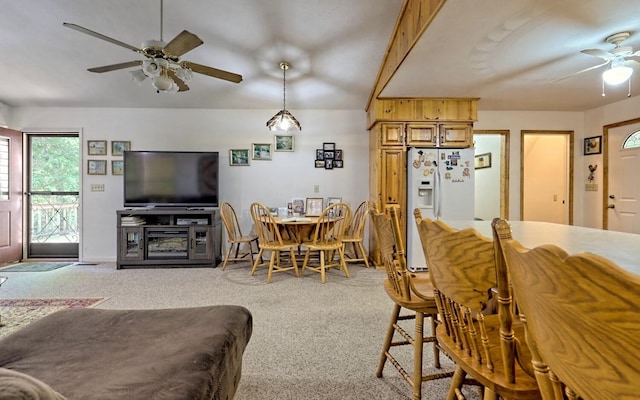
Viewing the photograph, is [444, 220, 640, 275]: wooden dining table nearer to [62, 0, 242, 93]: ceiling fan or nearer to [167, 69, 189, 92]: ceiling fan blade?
[62, 0, 242, 93]: ceiling fan

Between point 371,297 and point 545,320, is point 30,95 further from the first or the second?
point 545,320

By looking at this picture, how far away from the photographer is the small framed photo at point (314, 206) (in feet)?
15.3

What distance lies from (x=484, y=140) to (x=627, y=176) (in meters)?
2.28

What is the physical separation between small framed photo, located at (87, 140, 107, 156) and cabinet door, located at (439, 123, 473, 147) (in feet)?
16.9

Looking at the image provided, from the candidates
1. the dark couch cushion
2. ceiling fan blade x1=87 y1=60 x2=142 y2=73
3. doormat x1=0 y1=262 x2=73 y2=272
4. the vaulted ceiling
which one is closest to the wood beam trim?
the vaulted ceiling

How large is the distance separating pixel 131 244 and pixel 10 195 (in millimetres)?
2053

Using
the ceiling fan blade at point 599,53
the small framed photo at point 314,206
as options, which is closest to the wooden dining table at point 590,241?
the ceiling fan blade at point 599,53

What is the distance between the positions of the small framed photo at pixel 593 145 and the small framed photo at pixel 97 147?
24.8 feet

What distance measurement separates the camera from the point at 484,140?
589 cm

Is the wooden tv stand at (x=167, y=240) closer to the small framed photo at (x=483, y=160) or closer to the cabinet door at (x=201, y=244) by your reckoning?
the cabinet door at (x=201, y=244)

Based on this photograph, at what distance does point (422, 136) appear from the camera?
4.10m

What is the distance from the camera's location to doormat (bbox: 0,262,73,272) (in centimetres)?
401

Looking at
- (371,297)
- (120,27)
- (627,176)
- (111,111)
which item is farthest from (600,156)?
(111,111)

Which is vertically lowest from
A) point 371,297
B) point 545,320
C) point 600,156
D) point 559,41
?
point 371,297
